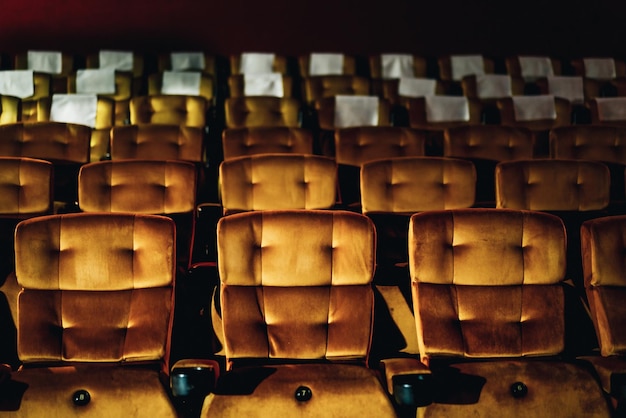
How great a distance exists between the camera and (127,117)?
2777mm

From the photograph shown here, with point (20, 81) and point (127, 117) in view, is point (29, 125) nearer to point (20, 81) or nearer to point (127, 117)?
point (127, 117)

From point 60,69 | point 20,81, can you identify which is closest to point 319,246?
point 20,81

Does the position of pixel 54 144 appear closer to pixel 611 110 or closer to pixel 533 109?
pixel 533 109

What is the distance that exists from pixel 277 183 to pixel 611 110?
202cm

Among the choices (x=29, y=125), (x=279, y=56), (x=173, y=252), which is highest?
(x=279, y=56)

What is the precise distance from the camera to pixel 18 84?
3193 millimetres

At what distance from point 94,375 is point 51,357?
158 mm

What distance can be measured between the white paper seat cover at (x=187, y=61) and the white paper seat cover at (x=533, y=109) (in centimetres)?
198

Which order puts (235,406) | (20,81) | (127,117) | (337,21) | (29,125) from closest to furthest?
(235,406)
(29,125)
(127,117)
(20,81)
(337,21)

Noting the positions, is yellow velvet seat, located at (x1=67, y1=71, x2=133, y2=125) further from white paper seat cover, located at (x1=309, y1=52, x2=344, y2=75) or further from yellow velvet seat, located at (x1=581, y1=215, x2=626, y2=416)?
yellow velvet seat, located at (x1=581, y1=215, x2=626, y2=416)

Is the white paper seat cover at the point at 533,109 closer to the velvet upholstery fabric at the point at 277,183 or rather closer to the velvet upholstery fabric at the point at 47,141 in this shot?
the velvet upholstery fabric at the point at 277,183

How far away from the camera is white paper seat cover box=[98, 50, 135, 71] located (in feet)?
12.0

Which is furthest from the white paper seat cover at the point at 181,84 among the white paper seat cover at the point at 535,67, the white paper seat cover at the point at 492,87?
the white paper seat cover at the point at 535,67

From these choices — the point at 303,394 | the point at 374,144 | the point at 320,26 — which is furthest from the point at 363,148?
the point at 320,26
